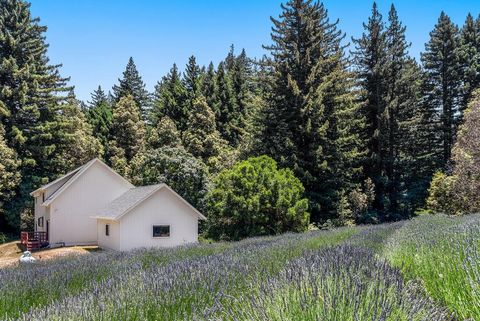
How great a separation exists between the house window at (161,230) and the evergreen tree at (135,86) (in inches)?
1484

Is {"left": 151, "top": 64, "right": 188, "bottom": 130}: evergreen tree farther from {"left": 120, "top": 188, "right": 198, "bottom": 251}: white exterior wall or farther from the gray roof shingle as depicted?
{"left": 120, "top": 188, "right": 198, "bottom": 251}: white exterior wall

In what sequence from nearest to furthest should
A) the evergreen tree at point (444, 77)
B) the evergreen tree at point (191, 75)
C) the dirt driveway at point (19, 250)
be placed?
the dirt driveway at point (19, 250), the evergreen tree at point (444, 77), the evergreen tree at point (191, 75)

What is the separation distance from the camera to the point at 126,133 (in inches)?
1976

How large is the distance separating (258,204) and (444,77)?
81.8 feet

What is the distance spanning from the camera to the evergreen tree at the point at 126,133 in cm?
4938

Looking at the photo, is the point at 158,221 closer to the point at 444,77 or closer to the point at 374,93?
the point at 374,93

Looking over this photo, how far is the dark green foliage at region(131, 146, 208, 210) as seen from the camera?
116 ft

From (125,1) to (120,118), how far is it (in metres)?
34.3

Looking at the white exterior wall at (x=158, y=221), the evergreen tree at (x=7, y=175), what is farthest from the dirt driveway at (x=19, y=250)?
the evergreen tree at (x=7, y=175)

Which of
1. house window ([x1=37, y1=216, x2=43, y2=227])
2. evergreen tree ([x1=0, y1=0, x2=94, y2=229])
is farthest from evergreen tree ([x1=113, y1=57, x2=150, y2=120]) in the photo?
house window ([x1=37, y1=216, x2=43, y2=227])

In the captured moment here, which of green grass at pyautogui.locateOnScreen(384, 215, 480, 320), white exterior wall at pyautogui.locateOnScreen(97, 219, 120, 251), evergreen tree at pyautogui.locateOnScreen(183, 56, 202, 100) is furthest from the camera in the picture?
evergreen tree at pyautogui.locateOnScreen(183, 56, 202, 100)

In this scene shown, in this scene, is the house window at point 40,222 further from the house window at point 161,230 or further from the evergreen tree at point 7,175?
the house window at point 161,230

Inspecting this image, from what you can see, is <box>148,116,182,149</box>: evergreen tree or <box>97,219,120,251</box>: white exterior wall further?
<box>148,116,182,149</box>: evergreen tree

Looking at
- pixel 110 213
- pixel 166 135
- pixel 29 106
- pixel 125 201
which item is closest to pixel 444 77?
pixel 166 135
